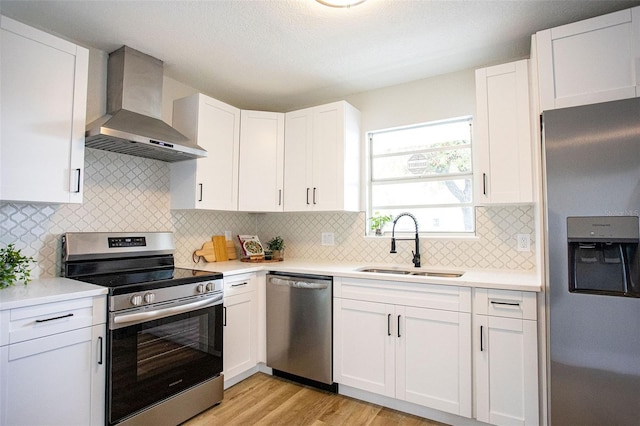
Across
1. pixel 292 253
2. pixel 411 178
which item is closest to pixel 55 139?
pixel 292 253

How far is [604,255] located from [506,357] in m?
0.77

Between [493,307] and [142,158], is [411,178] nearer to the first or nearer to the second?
[493,307]

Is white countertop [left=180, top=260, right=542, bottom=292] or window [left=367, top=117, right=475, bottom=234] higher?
window [left=367, top=117, right=475, bottom=234]

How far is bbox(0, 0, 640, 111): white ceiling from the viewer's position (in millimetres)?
1918

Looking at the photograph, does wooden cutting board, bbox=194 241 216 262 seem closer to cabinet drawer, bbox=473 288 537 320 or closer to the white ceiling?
the white ceiling

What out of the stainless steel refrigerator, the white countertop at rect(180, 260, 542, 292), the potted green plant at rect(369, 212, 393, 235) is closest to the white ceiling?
the stainless steel refrigerator

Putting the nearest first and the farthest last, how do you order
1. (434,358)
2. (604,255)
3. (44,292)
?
1. (604,255)
2. (44,292)
3. (434,358)

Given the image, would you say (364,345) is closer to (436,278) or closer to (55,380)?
(436,278)

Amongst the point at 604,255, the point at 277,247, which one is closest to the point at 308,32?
the point at 277,247

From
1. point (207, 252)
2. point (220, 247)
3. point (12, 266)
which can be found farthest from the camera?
point (220, 247)

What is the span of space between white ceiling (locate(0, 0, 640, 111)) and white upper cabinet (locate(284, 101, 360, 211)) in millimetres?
342

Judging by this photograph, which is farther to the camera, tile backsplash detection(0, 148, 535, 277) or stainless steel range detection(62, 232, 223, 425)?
tile backsplash detection(0, 148, 535, 277)

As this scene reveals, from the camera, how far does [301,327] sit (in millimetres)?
2600

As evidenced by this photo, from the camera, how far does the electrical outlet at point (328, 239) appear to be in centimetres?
326
